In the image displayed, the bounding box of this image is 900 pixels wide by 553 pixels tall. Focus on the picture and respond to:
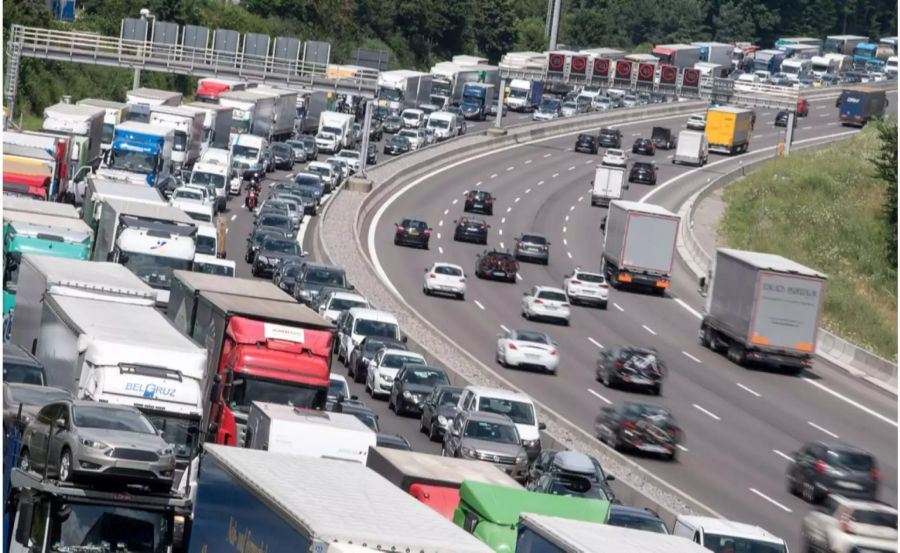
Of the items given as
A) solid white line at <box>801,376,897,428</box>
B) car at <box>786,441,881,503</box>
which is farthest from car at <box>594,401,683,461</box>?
solid white line at <box>801,376,897,428</box>

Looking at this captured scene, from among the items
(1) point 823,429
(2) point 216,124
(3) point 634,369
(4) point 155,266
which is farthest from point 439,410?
(2) point 216,124

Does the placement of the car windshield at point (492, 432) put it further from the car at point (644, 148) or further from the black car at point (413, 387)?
the car at point (644, 148)

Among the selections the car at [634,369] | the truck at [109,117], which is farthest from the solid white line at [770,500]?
the truck at [109,117]

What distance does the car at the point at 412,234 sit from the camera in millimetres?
72250

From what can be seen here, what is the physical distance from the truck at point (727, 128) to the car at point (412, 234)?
140 feet

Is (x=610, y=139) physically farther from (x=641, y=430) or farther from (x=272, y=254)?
(x=641, y=430)

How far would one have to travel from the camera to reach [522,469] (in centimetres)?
3472

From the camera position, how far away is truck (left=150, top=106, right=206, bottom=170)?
2886 inches

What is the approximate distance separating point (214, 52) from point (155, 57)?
2886mm

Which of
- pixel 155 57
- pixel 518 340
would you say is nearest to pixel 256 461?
pixel 518 340

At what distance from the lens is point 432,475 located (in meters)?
22.9

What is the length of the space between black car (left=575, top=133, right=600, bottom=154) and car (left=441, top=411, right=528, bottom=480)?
74.5 m

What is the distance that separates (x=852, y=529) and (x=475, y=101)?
9597 cm

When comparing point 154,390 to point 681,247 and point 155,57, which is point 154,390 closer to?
point 681,247
